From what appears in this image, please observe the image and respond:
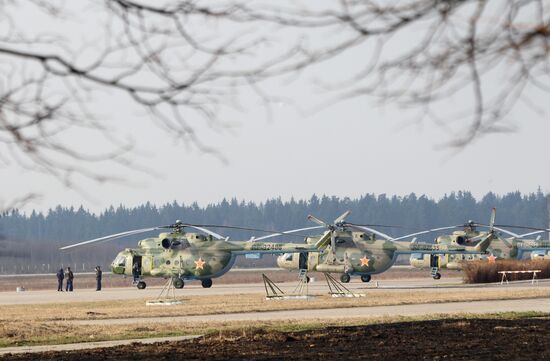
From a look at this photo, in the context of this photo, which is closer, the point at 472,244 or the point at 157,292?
the point at 157,292

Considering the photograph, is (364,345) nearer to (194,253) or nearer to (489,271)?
(194,253)

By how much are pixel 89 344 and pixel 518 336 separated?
8.52m

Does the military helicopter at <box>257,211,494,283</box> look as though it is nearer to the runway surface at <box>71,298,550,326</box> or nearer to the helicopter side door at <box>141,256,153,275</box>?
the helicopter side door at <box>141,256,153,275</box>

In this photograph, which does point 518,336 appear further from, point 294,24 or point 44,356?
point 294,24

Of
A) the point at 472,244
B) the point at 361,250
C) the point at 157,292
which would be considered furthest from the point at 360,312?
the point at 472,244

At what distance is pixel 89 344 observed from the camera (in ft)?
71.4

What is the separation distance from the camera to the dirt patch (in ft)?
52.4

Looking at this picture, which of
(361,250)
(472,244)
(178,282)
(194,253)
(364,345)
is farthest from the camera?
(472,244)

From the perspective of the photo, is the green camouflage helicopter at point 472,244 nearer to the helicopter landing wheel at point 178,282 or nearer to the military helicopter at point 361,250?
the military helicopter at point 361,250

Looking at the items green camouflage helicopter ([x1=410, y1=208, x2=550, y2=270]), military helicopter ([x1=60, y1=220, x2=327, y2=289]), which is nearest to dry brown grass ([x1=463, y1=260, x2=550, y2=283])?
green camouflage helicopter ([x1=410, y1=208, x2=550, y2=270])

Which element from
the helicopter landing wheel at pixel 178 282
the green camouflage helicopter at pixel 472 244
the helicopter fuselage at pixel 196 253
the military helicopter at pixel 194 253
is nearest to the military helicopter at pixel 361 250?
the green camouflage helicopter at pixel 472 244

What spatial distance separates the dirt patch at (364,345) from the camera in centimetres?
1598

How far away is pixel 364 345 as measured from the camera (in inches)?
696

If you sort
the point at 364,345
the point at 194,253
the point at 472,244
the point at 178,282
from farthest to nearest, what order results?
the point at 472,244 → the point at 178,282 → the point at 194,253 → the point at 364,345
